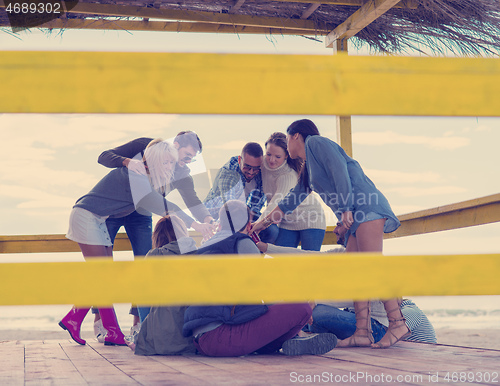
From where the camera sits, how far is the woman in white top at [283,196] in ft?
12.3

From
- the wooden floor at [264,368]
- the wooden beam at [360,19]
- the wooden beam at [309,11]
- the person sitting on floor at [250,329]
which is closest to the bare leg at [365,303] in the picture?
the wooden floor at [264,368]

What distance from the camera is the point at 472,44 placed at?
15.8ft

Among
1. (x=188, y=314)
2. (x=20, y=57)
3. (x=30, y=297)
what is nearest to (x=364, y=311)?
(x=188, y=314)

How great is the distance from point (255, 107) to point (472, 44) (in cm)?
397

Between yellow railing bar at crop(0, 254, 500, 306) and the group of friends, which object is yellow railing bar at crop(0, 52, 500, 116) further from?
the group of friends

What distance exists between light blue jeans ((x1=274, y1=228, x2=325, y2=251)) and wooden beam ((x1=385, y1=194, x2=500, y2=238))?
2.95 feet

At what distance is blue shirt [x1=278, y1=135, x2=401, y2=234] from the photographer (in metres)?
2.87

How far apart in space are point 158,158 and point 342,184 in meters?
1.07

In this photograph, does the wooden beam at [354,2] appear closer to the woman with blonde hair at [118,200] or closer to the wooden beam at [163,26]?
the wooden beam at [163,26]

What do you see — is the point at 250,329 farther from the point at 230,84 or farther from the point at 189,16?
the point at 189,16

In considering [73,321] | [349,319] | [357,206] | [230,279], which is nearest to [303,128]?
[357,206]

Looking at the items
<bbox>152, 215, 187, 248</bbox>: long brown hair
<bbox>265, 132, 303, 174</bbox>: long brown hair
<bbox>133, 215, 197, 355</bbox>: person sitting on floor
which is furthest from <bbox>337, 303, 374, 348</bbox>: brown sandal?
<bbox>265, 132, 303, 174</bbox>: long brown hair

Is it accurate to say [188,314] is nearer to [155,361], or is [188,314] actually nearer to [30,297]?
[155,361]

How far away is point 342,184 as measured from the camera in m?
2.85
